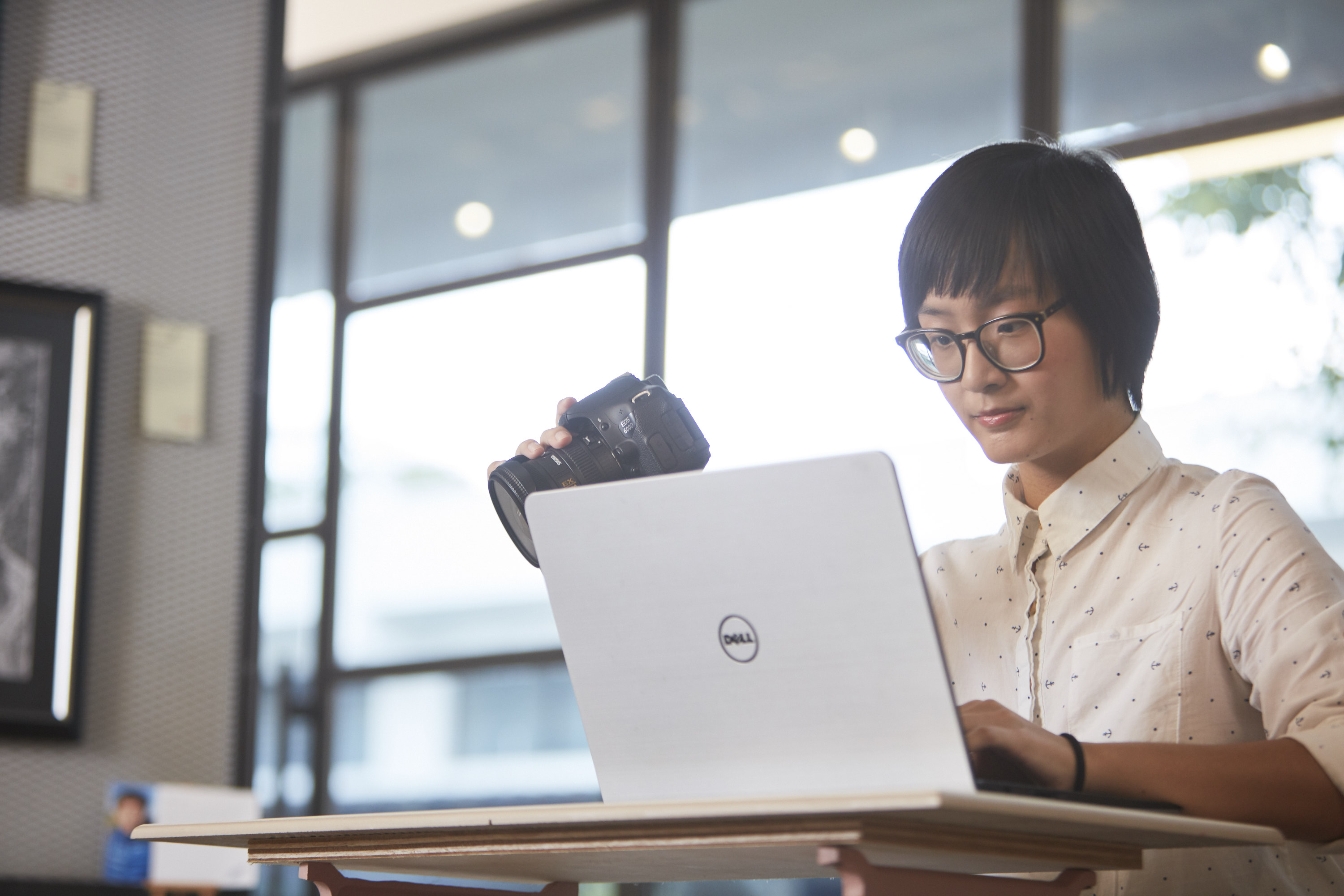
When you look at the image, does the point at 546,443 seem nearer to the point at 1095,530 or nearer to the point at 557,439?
the point at 557,439

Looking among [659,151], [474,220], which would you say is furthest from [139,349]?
[474,220]

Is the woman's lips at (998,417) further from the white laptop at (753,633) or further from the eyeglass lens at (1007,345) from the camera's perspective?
the white laptop at (753,633)

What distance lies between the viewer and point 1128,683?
124 centimetres

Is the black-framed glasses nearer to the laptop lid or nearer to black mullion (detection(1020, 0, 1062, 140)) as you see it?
the laptop lid

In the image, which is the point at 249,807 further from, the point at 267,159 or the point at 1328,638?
the point at 1328,638

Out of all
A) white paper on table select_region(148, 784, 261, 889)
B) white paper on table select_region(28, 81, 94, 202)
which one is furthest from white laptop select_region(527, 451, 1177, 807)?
white paper on table select_region(28, 81, 94, 202)

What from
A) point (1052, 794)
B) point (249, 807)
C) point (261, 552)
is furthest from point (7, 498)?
point (1052, 794)

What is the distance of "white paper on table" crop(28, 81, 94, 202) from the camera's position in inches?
82.0

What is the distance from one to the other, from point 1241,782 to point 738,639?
15.5 inches

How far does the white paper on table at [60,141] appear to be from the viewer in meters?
2.08

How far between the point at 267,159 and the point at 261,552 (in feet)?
2.10

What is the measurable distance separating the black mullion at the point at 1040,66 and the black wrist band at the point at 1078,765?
8.98ft

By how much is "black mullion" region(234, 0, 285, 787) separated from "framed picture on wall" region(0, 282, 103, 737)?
253mm

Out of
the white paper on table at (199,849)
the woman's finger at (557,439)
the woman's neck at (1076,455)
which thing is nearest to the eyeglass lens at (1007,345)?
the woman's neck at (1076,455)
